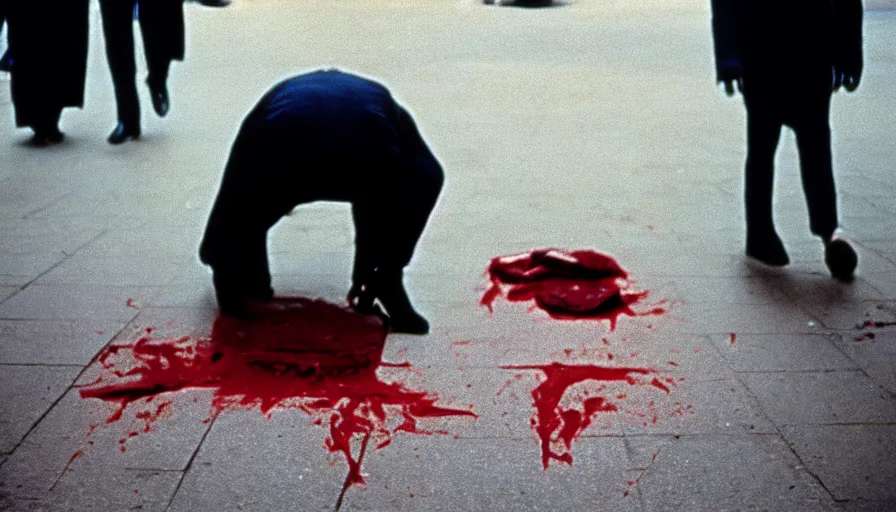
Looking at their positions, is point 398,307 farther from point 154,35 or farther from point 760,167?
point 154,35

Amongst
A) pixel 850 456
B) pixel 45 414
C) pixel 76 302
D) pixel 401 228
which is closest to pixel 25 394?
pixel 45 414

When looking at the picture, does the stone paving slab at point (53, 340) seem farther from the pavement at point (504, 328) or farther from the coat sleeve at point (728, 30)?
the coat sleeve at point (728, 30)

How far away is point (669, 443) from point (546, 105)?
5767 mm

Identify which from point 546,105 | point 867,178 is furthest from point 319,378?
point 546,105

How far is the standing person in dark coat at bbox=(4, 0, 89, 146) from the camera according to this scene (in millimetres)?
6750

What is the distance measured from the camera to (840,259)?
411cm

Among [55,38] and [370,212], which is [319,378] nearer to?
[370,212]

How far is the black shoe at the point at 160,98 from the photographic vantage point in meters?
7.00

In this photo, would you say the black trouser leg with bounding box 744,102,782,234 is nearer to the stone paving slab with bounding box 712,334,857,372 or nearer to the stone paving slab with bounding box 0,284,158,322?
the stone paving slab with bounding box 712,334,857,372

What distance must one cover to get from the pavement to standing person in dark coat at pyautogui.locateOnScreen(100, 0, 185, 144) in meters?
0.24

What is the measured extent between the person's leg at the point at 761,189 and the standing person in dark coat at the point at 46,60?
4.64 meters

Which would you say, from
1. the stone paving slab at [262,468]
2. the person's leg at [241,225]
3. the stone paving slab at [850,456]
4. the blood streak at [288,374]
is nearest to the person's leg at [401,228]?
the blood streak at [288,374]

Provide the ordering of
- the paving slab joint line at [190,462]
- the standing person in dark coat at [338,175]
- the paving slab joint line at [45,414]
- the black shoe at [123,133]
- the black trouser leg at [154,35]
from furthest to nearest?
the black shoe at [123,133] → the black trouser leg at [154,35] → the standing person in dark coat at [338,175] → the paving slab joint line at [45,414] → the paving slab joint line at [190,462]

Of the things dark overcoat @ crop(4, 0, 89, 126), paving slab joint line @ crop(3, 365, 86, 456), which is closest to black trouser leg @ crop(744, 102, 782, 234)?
paving slab joint line @ crop(3, 365, 86, 456)
